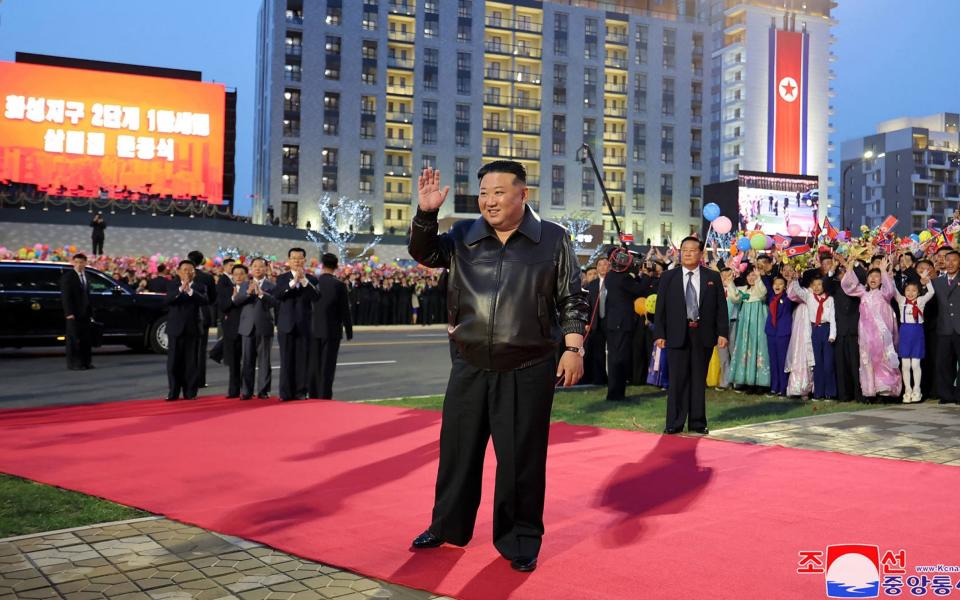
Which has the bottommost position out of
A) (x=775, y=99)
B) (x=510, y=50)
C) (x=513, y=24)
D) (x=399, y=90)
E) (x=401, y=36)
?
(x=399, y=90)

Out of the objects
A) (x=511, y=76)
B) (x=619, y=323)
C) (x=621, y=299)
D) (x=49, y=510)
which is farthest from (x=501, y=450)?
(x=511, y=76)

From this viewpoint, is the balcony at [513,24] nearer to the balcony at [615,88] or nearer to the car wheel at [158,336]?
the balcony at [615,88]

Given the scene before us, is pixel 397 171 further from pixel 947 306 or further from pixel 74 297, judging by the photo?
pixel 947 306

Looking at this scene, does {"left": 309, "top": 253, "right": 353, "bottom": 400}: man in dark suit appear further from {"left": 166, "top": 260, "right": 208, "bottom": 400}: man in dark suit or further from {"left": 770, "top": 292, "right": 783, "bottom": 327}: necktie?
{"left": 770, "top": 292, "right": 783, "bottom": 327}: necktie

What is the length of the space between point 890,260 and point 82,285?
1323 cm

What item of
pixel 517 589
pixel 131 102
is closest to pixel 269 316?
pixel 517 589

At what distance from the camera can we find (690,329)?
852 centimetres

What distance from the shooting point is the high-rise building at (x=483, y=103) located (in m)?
63.7

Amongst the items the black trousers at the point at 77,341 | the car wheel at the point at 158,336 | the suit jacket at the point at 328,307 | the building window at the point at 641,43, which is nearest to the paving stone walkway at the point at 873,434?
the suit jacket at the point at 328,307

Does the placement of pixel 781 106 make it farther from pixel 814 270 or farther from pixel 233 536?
Answer: pixel 233 536

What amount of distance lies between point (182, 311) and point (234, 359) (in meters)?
0.91

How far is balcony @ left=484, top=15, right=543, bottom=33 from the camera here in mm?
70812

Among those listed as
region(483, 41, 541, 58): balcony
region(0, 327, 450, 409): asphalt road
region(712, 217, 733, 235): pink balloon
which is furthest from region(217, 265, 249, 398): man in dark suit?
region(483, 41, 541, 58): balcony

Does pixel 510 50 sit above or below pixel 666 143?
above
